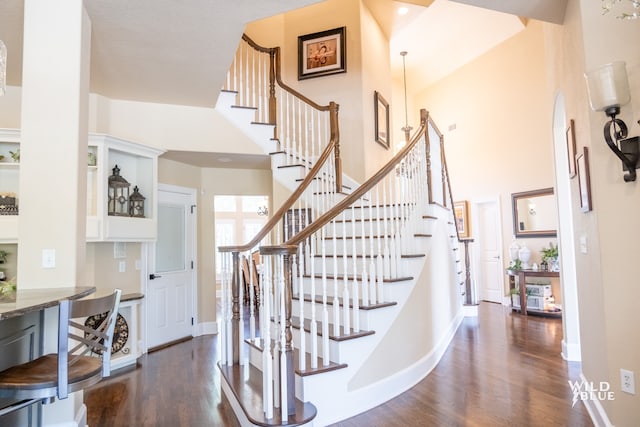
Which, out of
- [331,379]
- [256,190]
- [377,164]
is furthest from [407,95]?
[331,379]

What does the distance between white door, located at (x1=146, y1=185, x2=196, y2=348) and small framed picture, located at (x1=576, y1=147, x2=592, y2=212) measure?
441 cm

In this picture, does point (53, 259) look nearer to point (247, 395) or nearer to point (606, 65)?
point (247, 395)

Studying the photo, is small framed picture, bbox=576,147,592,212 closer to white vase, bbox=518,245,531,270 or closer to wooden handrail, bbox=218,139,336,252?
wooden handrail, bbox=218,139,336,252

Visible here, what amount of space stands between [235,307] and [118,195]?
6.55 ft

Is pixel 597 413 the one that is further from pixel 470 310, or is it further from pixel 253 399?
pixel 470 310

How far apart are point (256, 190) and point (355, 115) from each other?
72.2 inches

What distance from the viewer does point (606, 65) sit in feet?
6.57

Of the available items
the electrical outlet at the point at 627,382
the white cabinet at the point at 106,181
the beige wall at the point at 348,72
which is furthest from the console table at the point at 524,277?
the white cabinet at the point at 106,181

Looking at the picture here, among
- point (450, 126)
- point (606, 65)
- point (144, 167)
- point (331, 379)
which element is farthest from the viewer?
point (450, 126)

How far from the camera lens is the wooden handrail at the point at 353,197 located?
8.62 feet

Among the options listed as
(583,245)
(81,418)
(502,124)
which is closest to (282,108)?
(583,245)

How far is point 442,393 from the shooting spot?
2969 millimetres

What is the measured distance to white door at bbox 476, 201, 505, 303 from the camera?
709 cm

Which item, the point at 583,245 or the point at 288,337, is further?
the point at 583,245
